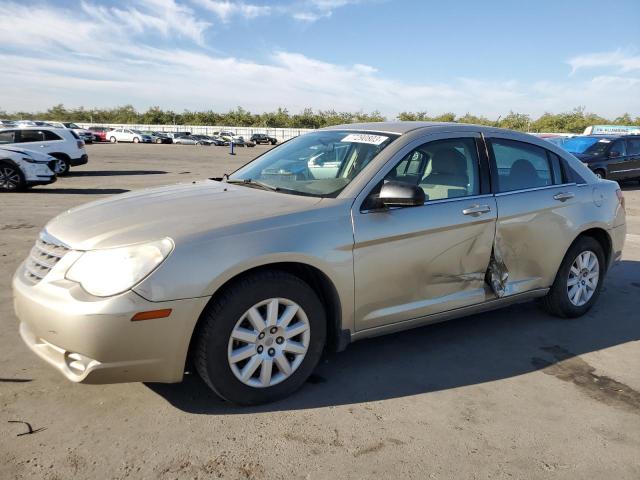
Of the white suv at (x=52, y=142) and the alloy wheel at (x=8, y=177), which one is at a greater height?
Answer: the white suv at (x=52, y=142)

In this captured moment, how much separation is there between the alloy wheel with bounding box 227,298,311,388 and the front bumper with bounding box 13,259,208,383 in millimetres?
289

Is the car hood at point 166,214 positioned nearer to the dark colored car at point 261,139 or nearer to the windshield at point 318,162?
the windshield at point 318,162

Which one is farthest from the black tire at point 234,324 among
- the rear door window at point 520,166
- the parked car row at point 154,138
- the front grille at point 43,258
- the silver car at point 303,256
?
the parked car row at point 154,138

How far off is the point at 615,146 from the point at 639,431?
50.5ft

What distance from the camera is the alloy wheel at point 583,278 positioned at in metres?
4.70

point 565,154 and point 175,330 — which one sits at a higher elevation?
point 565,154

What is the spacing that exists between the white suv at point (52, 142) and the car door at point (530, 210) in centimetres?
1516

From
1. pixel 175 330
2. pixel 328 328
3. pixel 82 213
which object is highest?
pixel 82 213

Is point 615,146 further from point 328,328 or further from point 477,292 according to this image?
point 328,328

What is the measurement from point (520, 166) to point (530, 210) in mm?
402

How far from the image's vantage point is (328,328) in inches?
136

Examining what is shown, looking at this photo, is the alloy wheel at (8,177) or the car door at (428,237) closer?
the car door at (428,237)

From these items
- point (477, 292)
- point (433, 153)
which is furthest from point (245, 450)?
point (433, 153)

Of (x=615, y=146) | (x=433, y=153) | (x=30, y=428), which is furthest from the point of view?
(x=615, y=146)
